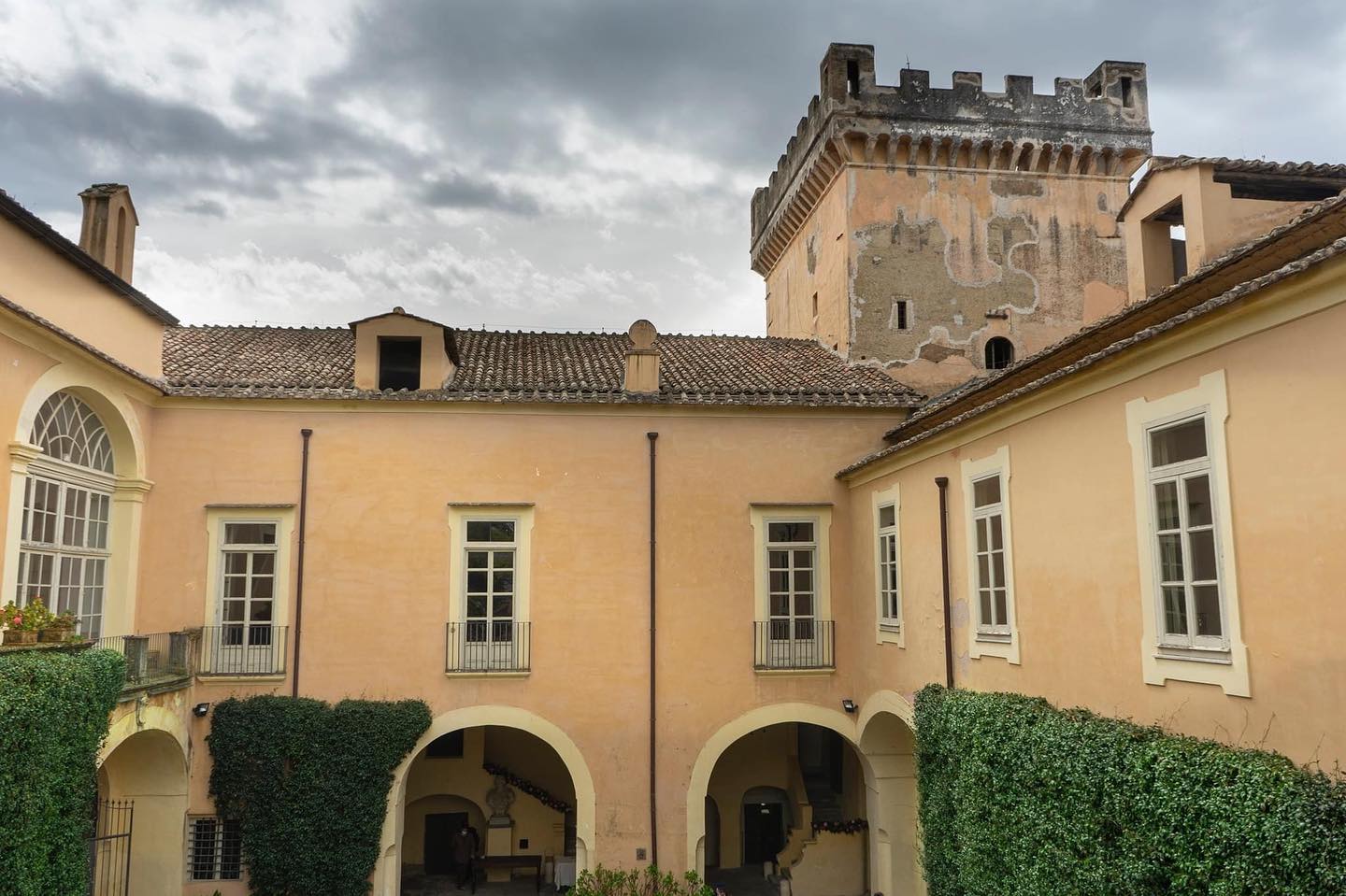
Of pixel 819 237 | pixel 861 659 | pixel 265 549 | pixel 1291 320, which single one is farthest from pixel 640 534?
pixel 1291 320

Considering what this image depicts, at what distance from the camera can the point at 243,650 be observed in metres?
15.3

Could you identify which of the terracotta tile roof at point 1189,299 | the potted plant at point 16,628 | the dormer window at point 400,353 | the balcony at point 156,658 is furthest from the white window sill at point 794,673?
the potted plant at point 16,628

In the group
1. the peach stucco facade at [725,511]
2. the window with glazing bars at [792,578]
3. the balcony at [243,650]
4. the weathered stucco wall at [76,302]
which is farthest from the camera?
the window with glazing bars at [792,578]

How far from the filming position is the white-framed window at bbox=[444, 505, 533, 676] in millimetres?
15641

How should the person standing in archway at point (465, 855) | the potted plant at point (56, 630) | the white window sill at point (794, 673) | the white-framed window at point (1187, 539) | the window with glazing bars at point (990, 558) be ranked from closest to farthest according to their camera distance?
the white-framed window at point (1187, 539)
the potted plant at point (56, 630)
the window with glazing bars at point (990, 558)
the white window sill at point (794, 673)
the person standing in archway at point (465, 855)

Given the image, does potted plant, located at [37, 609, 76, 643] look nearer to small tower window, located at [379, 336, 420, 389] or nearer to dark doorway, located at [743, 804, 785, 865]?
small tower window, located at [379, 336, 420, 389]

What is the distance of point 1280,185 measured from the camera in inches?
449

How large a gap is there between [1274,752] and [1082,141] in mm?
15595

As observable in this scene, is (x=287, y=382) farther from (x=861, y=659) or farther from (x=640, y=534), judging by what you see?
(x=861, y=659)

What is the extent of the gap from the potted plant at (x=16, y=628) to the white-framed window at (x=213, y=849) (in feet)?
18.8

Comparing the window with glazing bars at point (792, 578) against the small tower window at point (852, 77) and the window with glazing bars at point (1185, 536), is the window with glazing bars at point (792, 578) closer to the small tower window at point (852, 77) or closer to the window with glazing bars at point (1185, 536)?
the window with glazing bars at point (1185, 536)

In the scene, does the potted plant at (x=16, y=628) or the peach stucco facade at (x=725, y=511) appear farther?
the potted plant at (x=16, y=628)

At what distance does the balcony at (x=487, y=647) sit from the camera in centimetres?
1555

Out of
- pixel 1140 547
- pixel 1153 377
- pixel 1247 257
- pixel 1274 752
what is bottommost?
pixel 1274 752
